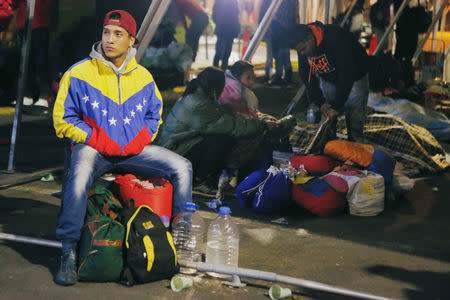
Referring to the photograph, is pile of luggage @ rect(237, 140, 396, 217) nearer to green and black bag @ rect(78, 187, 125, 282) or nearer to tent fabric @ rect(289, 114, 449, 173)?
tent fabric @ rect(289, 114, 449, 173)

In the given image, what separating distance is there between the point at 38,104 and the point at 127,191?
7365mm

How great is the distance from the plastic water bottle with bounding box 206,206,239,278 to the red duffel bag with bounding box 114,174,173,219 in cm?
36

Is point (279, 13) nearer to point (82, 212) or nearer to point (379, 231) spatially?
point (379, 231)

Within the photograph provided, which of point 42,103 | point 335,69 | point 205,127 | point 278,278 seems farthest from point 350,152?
point 42,103

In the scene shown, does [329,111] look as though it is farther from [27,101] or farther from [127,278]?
[27,101]

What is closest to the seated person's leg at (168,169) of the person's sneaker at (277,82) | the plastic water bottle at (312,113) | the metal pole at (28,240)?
the metal pole at (28,240)

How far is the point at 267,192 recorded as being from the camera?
6191mm

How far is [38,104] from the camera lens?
38.9 feet

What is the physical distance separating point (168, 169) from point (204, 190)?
78.8 inches

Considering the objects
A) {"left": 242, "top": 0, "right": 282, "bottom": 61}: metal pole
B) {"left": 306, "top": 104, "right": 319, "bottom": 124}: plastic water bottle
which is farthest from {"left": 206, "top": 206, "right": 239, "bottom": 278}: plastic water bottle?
{"left": 306, "top": 104, "right": 319, "bottom": 124}: plastic water bottle

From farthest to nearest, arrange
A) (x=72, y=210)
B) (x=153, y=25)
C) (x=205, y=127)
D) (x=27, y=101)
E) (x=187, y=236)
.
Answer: (x=27, y=101)
(x=205, y=127)
(x=153, y=25)
(x=187, y=236)
(x=72, y=210)

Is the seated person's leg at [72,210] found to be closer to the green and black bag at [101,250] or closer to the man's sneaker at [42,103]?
the green and black bag at [101,250]

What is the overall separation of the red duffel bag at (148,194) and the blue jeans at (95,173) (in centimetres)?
6

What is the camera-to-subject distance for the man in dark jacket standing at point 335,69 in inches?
283
